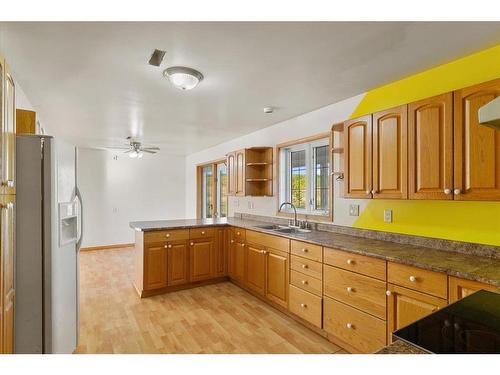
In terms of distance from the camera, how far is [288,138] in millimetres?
3877

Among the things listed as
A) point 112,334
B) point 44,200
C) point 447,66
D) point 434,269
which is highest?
point 447,66

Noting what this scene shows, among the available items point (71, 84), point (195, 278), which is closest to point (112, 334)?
point (195, 278)

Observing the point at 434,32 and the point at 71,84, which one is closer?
the point at 434,32

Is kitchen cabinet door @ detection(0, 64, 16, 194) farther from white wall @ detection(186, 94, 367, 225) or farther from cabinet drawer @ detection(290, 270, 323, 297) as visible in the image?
white wall @ detection(186, 94, 367, 225)

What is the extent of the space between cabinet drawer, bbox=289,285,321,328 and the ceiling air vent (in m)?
2.43

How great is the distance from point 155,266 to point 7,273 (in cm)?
201

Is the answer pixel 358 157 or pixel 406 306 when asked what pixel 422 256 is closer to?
pixel 406 306

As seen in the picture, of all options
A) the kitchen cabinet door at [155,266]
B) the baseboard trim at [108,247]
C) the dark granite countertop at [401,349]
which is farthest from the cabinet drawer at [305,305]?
the baseboard trim at [108,247]

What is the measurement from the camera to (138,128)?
4379 mm

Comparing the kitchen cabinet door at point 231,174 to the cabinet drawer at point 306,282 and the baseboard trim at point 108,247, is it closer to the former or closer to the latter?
the cabinet drawer at point 306,282

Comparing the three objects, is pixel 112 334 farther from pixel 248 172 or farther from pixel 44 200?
pixel 248 172

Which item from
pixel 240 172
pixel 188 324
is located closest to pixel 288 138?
pixel 240 172

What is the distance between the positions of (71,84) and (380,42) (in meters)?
2.63

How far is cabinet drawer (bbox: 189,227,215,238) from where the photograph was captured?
151 inches
